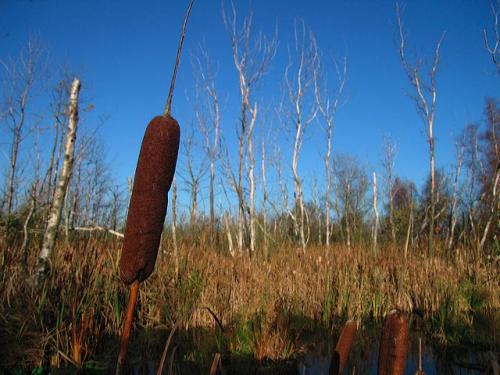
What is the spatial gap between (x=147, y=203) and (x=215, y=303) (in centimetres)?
428

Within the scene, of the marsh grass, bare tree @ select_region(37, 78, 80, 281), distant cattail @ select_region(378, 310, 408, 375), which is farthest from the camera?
bare tree @ select_region(37, 78, 80, 281)

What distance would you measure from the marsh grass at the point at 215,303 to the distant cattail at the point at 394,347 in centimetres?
281

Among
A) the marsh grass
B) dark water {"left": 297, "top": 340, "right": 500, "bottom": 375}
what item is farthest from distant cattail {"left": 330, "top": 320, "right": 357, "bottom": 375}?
dark water {"left": 297, "top": 340, "right": 500, "bottom": 375}

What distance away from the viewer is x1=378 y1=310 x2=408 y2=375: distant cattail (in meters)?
0.66

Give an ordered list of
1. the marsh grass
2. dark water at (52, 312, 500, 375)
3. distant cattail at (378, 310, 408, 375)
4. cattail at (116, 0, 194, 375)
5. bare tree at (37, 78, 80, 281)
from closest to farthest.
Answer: distant cattail at (378, 310, 408, 375)
cattail at (116, 0, 194, 375)
the marsh grass
dark water at (52, 312, 500, 375)
bare tree at (37, 78, 80, 281)

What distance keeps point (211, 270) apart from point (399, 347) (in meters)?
5.63

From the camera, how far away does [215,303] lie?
4773 mm

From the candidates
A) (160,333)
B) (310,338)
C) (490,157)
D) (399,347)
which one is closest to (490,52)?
(310,338)

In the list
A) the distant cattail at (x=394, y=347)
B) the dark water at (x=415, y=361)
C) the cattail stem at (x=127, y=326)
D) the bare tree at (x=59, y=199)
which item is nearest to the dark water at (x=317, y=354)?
the dark water at (x=415, y=361)

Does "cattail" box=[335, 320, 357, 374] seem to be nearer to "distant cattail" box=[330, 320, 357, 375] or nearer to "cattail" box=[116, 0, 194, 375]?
"distant cattail" box=[330, 320, 357, 375]

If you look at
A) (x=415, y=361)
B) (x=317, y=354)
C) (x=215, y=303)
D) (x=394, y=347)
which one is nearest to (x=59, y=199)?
(x=215, y=303)

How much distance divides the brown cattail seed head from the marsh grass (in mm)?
2879

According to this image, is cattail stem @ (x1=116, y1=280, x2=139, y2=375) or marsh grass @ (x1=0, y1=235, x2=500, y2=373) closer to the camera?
cattail stem @ (x1=116, y1=280, x2=139, y2=375)

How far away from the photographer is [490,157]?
2845 centimetres
